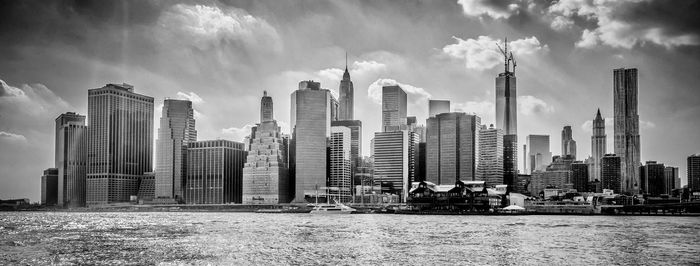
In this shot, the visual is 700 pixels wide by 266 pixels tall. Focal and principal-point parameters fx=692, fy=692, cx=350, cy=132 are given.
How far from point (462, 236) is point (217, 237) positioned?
36.3 m

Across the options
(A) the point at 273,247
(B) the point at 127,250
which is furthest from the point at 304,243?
(B) the point at 127,250

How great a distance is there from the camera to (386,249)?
8194 cm

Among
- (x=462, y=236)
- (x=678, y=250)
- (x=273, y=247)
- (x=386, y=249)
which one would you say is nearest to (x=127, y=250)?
(x=273, y=247)

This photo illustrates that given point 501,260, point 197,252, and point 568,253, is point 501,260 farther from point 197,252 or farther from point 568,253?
point 197,252

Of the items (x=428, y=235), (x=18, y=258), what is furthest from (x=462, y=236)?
(x=18, y=258)

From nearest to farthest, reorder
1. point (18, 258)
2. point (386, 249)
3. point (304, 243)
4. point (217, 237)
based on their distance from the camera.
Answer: point (18, 258), point (386, 249), point (304, 243), point (217, 237)

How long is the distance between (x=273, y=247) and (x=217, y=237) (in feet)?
64.8

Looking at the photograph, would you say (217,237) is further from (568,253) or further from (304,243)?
(568,253)

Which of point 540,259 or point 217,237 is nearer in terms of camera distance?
point 540,259

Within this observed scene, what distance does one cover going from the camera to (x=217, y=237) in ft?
333

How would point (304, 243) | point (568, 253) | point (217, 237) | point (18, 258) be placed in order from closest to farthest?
point (18, 258) < point (568, 253) < point (304, 243) < point (217, 237)

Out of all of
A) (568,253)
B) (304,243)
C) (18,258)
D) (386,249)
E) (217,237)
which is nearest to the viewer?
(18,258)

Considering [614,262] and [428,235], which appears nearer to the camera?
[614,262]

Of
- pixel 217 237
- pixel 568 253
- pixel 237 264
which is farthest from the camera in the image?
pixel 217 237
